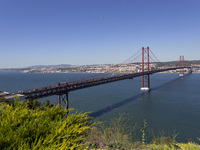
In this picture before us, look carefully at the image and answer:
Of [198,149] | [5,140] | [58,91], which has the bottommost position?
[58,91]

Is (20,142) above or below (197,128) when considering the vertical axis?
above

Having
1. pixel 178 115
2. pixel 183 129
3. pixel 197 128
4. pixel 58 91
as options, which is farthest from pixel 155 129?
pixel 58 91

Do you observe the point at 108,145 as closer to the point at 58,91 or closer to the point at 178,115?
the point at 58,91

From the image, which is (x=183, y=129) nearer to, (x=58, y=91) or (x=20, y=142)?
(x=58, y=91)

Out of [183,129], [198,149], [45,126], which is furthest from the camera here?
[183,129]

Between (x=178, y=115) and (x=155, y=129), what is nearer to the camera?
(x=155, y=129)

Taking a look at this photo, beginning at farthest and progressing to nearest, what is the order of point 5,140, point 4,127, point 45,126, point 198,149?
point 198,149
point 45,126
point 4,127
point 5,140

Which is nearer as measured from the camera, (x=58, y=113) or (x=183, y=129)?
(x=58, y=113)

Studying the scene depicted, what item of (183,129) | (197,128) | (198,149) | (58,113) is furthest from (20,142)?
(197,128)

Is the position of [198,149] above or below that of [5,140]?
below
